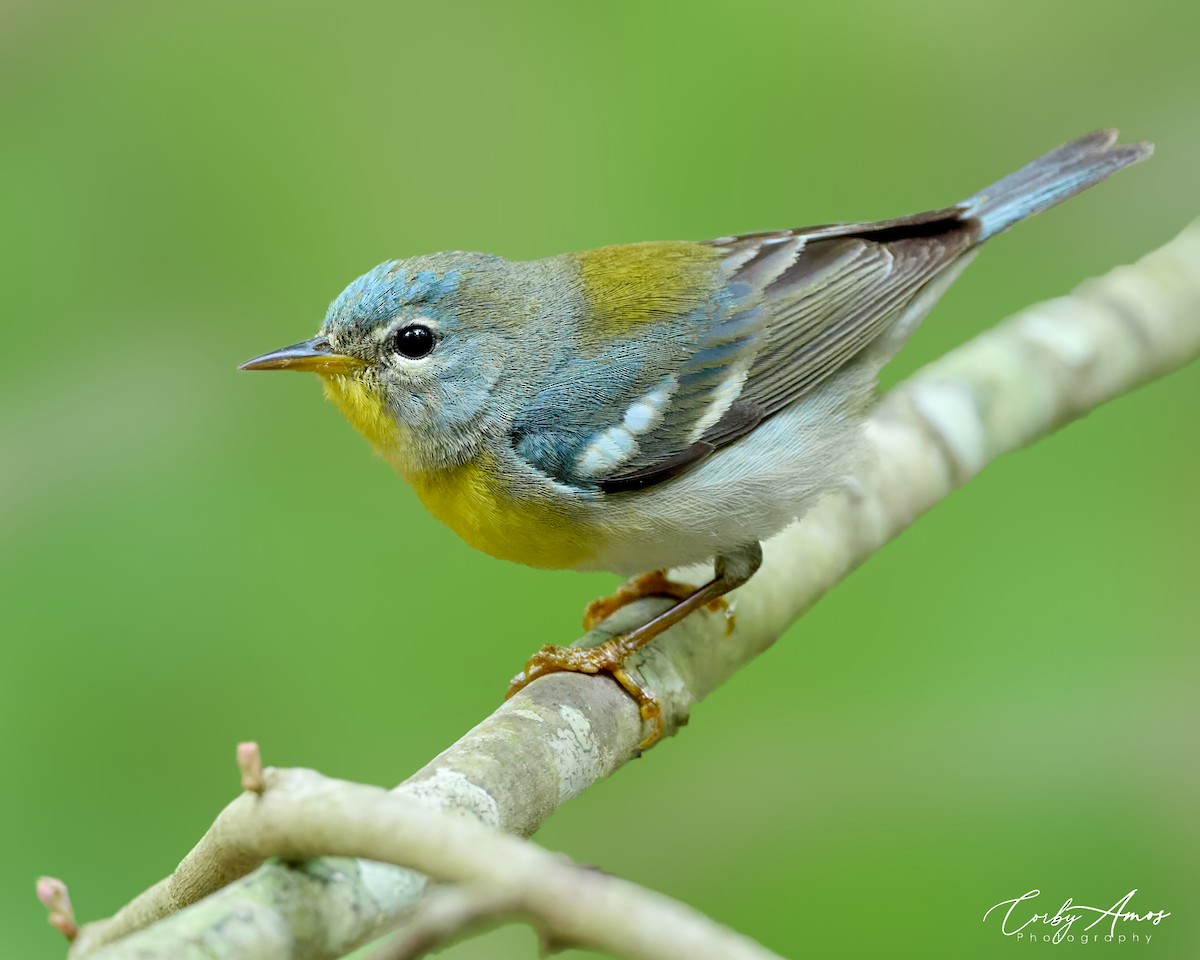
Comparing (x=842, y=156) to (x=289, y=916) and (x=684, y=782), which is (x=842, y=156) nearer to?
(x=684, y=782)

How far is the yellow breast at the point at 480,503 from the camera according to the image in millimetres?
3246

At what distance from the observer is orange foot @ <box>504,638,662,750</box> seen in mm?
2914

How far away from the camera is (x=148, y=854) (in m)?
3.73

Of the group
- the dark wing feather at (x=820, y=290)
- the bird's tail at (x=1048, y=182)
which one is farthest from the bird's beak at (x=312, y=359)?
the bird's tail at (x=1048, y=182)

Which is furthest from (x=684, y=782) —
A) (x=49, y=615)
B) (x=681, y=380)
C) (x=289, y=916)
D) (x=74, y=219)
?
(x=74, y=219)

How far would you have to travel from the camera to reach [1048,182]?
3.90 m

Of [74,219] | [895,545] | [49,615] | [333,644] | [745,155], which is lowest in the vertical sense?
[895,545]

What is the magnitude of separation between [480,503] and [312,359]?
561mm

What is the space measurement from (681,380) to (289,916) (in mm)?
2011

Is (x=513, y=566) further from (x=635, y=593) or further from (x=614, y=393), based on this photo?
(x=614, y=393)

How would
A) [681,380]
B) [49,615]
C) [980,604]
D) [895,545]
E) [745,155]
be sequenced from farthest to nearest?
[745,155], [895,545], [980,604], [49,615], [681,380]

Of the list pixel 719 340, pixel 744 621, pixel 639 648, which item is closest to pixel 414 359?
pixel 719 340
